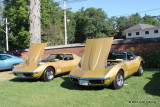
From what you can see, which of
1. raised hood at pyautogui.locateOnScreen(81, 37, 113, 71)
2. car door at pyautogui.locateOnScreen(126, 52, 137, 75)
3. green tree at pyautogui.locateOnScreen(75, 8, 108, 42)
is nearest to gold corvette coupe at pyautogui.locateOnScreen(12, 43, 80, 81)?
raised hood at pyautogui.locateOnScreen(81, 37, 113, 71)

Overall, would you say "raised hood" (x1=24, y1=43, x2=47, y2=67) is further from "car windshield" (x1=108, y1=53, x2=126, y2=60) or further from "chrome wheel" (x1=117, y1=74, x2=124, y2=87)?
"chrome wheel" (x1=117, y1=74, x2=124, y2=87)

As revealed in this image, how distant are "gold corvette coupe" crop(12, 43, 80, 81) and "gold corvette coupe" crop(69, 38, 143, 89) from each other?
1812 mm

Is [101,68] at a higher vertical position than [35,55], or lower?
lower

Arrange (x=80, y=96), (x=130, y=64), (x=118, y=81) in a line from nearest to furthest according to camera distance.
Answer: (x=80, y=96)
(x=118, y=81)
(x=130, y=64)

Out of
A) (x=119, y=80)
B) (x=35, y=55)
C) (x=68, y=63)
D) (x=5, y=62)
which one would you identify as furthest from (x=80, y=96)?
(x=5, y=62)

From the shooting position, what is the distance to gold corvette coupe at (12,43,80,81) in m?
7.69

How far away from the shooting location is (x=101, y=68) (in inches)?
241

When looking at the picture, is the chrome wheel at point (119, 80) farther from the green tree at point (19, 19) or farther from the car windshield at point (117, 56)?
the green tree at point (19, 19)

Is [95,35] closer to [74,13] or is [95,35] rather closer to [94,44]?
[74,13]

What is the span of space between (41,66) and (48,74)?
0.50 metres

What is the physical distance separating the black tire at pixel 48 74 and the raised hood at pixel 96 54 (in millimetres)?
2032

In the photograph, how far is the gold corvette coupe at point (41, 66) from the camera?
7695 millimetres

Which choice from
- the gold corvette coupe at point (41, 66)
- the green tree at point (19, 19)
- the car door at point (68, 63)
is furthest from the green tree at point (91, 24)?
the gold corvette coupe at point (41, 66)

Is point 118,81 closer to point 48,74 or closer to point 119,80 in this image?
point 119,80
